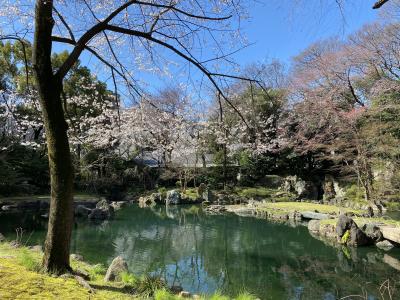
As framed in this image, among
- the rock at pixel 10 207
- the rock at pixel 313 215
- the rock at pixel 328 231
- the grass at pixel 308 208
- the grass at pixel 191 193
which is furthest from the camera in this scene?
the grass at pixel 191 193

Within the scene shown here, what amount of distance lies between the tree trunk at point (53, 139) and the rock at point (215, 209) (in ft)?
43.3

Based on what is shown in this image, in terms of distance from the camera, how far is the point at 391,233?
31.4 feet

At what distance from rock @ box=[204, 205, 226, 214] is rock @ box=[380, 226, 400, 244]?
25.6ft

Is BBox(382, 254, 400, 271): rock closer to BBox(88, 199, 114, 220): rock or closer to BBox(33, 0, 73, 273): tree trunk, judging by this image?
BBox(33, 0, 73, 273): tree trunk

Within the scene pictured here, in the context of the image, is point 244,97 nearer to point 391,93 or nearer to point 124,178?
point 391,93

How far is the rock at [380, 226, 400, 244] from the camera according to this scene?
940 centimetres

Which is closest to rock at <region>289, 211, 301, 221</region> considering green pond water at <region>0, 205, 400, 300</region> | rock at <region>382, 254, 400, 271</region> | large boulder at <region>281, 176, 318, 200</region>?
green pond water at <region>0, 205, 400, 300</region>

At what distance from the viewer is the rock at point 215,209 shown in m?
16.7

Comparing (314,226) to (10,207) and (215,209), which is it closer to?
(215,209)

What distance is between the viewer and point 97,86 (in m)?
21.5

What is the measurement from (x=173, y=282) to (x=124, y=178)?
1642 centimetres

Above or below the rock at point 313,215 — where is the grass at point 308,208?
above

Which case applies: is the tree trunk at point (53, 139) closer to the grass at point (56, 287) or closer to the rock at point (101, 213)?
the grass at point (56, 287)

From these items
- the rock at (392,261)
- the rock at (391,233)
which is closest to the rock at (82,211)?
the rock at (391,233)
